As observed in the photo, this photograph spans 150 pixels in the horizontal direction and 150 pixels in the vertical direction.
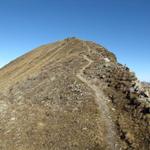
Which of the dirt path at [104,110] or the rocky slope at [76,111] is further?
the rocky slope at [76,111]

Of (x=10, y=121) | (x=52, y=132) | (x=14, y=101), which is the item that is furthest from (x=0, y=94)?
(x=52, y=132)

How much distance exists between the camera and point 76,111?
167ft

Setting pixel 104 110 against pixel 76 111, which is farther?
pixel 76 111

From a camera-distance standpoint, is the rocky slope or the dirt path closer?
the dirt path

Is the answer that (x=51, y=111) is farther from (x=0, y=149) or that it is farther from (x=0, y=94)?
(x=0, y=94)

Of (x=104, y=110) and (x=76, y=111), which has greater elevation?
(x=104, y=110)

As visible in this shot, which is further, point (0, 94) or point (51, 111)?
point (0, 94)

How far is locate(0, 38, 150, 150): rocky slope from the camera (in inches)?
1682

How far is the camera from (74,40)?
106 m

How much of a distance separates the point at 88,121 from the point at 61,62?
3220cm

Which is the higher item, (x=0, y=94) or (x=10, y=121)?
(x=0, y=94)

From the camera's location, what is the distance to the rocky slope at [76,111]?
42.7m

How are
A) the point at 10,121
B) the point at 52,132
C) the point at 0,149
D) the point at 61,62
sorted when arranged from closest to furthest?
1. the point at 0,149
2. the point at 52,132
3. the point at 10,121
4. the point at 61,62

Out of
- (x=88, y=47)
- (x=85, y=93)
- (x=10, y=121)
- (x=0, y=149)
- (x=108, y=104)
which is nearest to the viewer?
(x=0, y=149)
